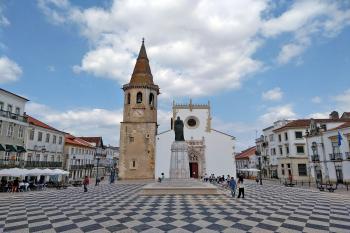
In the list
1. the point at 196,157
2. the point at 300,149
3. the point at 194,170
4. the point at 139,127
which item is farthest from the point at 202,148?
the point at 300,149

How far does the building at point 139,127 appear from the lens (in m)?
38.0

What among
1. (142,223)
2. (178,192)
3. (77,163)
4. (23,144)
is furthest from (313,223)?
(77,163)

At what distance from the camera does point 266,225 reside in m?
8.20

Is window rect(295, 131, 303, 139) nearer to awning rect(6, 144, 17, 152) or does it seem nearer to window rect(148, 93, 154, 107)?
window rect(148, 93, 154, 107)

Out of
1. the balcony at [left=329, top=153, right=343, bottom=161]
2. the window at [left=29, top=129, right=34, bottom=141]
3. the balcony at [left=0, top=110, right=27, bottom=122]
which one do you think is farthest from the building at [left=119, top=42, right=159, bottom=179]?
the balcony at [left=329, top=153, right=343, bottom=161]

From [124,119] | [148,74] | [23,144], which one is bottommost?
[23,144]

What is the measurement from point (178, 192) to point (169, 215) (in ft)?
26.6

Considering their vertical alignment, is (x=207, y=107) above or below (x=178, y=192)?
above

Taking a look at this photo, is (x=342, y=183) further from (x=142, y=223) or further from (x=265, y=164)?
(x=142, y=223)

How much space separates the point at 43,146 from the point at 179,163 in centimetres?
2276

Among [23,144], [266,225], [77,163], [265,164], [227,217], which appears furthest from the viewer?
[265,164]

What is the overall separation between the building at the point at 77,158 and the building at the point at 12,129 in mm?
10519

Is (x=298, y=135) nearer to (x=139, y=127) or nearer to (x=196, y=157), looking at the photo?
(x=196, y=157)

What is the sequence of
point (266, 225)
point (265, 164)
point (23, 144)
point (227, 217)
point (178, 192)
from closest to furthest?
point (266, 225) → point (227, 217) → point (178, 192) → point (23, 144) → point (265, 164)
